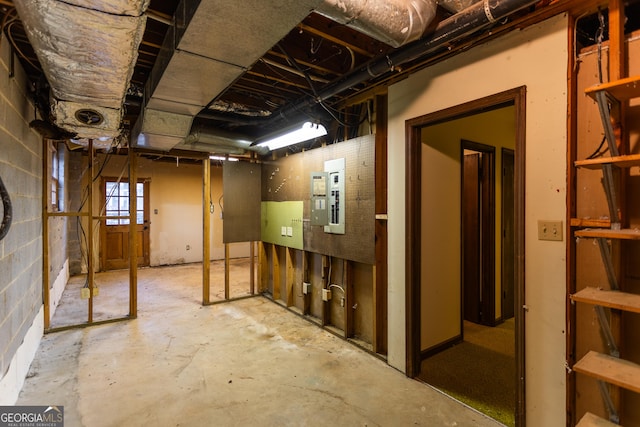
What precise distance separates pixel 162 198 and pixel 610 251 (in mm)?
7413

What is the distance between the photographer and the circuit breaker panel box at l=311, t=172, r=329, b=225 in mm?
3162

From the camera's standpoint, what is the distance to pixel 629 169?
1.46 m

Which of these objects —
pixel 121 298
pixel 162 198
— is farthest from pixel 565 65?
pixel 162 198

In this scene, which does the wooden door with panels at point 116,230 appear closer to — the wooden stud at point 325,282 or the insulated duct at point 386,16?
the wooden stud at point 325,282

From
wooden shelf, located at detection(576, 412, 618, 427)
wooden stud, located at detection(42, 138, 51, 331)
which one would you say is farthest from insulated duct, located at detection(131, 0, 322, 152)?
wooden shelf, located at detection(576, 412, 618, 427)

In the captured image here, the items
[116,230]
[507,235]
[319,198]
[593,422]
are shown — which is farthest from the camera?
[116,230]

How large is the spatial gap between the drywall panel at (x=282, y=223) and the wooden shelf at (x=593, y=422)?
269 cm

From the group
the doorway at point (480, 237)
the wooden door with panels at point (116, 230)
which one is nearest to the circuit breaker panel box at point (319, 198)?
the doorway at point (480, 237)

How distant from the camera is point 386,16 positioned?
1.55 metres

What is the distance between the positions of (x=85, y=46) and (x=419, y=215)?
2.29 metres

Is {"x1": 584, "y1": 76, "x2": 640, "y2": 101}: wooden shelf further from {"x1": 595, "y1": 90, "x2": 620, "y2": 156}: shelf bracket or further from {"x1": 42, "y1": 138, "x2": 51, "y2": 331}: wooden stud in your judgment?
{"x1": 42, "y1": 138, "x2": 51, "y2": 331}: wooden stud
